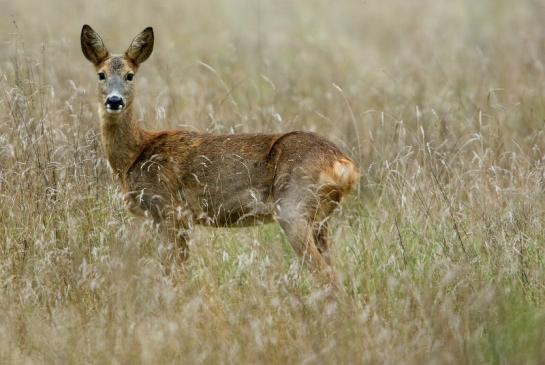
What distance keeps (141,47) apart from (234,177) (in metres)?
1.18

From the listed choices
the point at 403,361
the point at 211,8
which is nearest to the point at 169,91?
the point at 403,361

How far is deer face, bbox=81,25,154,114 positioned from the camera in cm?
690

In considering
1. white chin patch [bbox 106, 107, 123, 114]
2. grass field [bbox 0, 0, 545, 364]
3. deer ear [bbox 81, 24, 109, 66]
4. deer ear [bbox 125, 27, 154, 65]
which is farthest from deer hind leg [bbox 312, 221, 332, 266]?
deer ear [bbox 81, 24, 109, 66]

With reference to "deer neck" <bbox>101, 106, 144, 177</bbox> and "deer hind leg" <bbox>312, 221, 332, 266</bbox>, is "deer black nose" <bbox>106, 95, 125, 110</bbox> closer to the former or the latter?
"deer neck" <bbox>101, 106, 144, 177</bbox>

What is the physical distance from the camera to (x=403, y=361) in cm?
471

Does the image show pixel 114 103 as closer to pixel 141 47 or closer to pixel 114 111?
pixel 114 111

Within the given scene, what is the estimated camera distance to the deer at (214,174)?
6.35m

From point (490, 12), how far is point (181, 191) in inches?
350

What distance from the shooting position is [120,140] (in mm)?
7074

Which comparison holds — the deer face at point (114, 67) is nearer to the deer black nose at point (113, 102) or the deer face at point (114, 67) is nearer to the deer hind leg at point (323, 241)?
the deer black nose at point (113, 102)

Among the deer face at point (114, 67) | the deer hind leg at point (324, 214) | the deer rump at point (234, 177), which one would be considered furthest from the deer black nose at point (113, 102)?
the deer hind leg at point (324, 214)

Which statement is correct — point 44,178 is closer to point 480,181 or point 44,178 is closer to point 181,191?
point 181,191

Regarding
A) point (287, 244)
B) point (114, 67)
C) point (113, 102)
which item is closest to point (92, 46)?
point (114, 67)

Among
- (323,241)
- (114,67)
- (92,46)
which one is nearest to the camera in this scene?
(323,241)
